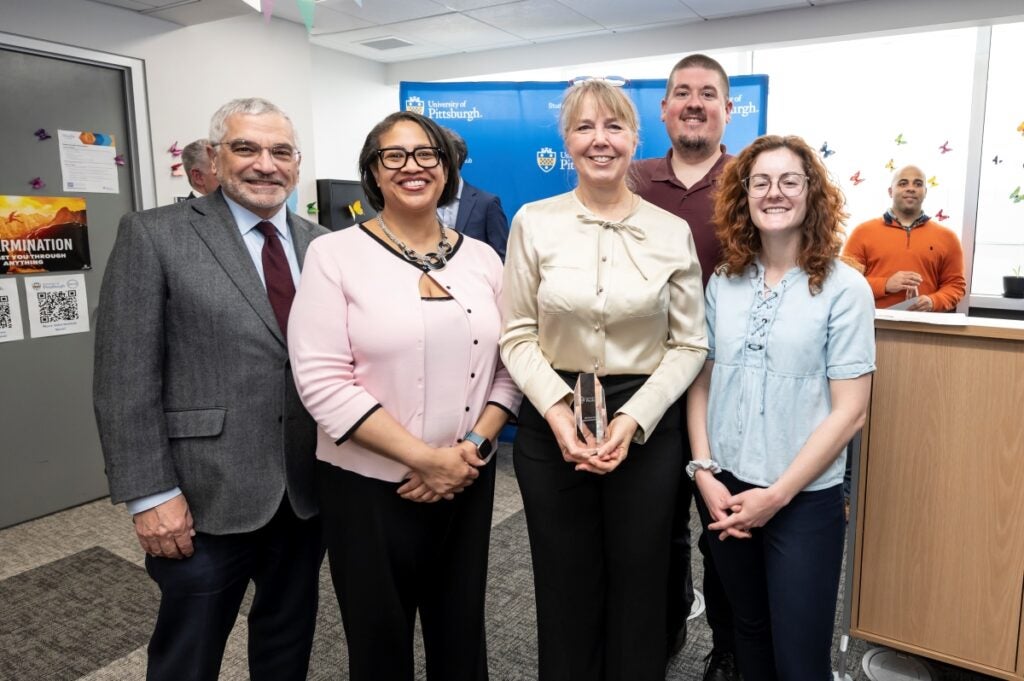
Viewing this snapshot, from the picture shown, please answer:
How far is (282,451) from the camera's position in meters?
1.56

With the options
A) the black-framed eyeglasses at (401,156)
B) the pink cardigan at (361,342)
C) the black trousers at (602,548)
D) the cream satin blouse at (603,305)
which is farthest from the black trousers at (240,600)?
the black-framed eyeglasses at (401,156)

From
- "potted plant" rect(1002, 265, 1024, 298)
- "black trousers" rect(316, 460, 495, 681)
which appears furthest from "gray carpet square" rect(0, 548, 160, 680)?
"potted plant" rect(1002, 265, 1024, 298)

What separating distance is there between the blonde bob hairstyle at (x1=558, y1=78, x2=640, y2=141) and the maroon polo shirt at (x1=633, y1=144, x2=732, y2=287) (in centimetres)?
49

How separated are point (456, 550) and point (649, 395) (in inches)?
22.4

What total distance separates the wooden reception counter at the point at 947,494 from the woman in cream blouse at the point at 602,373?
760 mm

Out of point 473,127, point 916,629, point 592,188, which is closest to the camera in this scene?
point 592,188

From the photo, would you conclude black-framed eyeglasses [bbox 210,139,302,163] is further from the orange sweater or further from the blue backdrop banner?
the orange sweater

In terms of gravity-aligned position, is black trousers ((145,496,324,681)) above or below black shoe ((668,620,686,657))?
above

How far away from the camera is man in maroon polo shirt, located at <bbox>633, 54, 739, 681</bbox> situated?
2.05m

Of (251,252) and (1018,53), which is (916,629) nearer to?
(251,252)

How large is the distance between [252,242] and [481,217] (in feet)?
6.61

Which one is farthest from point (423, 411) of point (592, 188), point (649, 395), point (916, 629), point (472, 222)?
point (472, 222)

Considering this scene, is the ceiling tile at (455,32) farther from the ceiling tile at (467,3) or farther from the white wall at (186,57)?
the white wall at (186,57)

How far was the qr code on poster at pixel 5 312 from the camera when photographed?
3432mm
